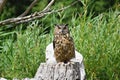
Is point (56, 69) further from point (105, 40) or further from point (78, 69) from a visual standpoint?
point (105, 40)

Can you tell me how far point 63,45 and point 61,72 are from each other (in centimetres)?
26

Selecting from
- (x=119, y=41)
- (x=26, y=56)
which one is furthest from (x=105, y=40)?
(x=26, y=56)

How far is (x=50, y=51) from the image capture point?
11.7ft

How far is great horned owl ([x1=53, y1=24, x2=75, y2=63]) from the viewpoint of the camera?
10.9 ft

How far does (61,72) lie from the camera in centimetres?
316

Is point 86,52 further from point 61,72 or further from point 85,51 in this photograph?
point 61,72

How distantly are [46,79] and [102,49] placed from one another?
1.89 metres

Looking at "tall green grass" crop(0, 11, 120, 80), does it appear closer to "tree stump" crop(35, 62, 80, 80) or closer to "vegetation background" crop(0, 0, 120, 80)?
"vegetation background" crop(0, 0, 120, 80)

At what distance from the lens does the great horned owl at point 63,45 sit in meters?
3.33

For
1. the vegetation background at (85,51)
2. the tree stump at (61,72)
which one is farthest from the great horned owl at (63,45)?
the vegetation background at (85,51)

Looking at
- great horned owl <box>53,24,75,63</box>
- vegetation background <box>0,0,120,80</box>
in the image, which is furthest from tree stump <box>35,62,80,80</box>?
vegetation background <box>0,0,120,80</box>

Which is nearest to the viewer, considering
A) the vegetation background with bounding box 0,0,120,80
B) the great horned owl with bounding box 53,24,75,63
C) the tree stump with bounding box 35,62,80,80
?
the tree stump with bounding box 35,62,80,80

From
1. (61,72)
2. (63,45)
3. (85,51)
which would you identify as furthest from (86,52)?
(61,72)

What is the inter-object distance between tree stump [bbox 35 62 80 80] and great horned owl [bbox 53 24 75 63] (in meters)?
0.16
